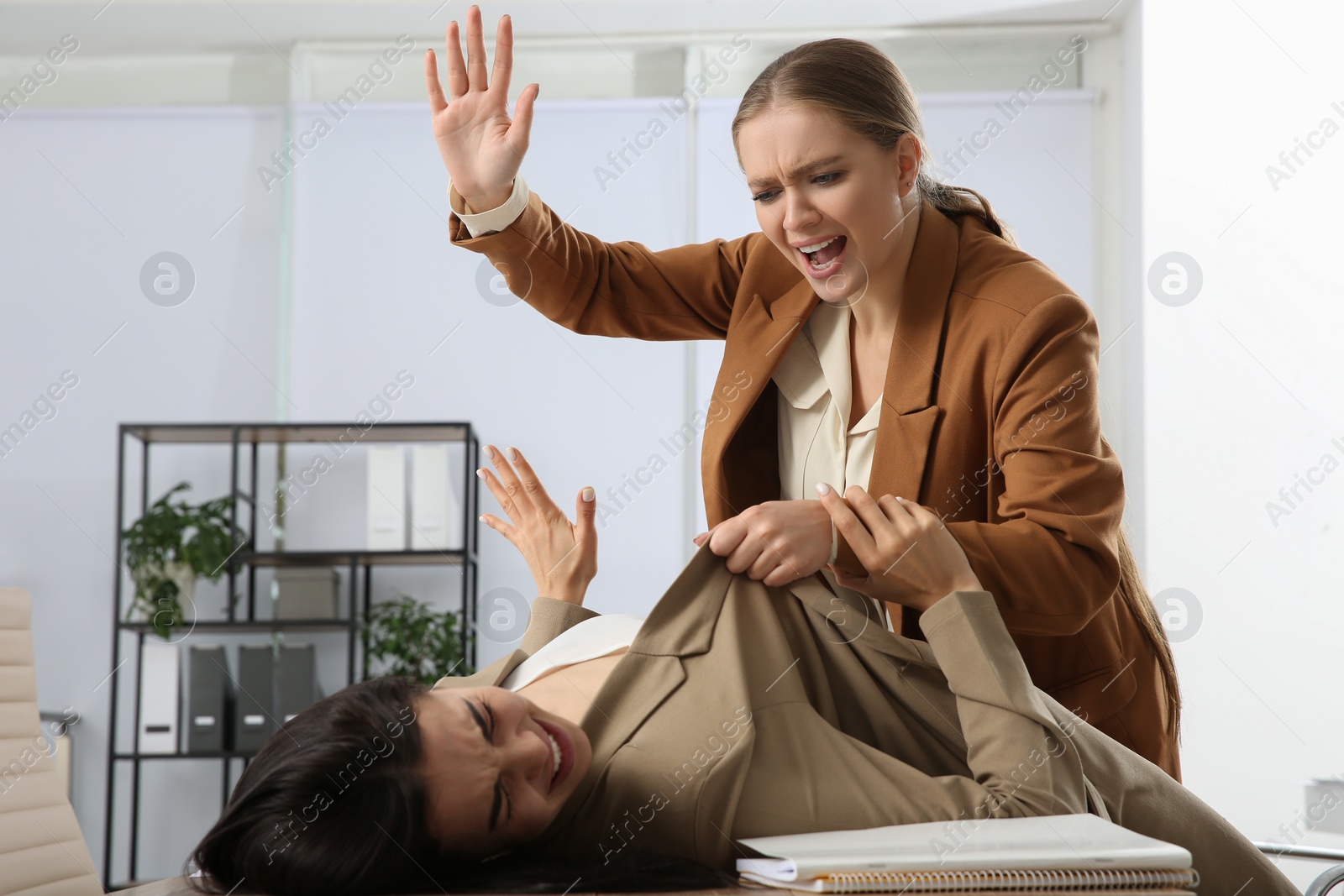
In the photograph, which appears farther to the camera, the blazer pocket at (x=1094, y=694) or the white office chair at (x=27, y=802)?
the white office chair at (x=27, y=802)

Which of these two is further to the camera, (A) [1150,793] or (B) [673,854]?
(A) [1150,793]

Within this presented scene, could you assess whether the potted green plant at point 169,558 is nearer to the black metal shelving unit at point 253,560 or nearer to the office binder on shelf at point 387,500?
the black metal shelving unit at point 253,560

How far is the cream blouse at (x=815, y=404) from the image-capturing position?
5.03 ft

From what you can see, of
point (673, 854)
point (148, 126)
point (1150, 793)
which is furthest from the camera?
point (148, 126)

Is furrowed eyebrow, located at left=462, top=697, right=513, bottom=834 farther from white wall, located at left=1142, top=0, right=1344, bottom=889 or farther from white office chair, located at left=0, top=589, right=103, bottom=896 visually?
white wall, located at left=1142, top=0, right=1344, bottom=889

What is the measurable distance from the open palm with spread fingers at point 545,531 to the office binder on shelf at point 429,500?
7.50ft

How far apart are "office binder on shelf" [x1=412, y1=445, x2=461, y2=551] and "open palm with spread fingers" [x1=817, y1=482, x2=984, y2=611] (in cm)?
284

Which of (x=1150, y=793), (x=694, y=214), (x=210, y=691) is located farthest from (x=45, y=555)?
(x=1150, y=793)

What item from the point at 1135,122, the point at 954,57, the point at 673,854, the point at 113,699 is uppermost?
the point at 954,57

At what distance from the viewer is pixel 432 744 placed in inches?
38.9

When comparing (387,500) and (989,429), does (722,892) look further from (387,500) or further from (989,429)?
(387,500)

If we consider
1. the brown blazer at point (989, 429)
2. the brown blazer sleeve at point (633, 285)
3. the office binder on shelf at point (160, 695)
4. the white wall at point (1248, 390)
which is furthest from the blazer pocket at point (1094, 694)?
the office binder on shelf at point (160, 695)

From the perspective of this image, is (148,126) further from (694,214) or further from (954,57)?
(954,57)

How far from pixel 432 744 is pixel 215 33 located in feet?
13.2
